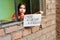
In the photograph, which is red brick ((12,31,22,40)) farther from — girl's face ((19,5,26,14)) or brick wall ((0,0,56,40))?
girl's face ((19,5,26,14))

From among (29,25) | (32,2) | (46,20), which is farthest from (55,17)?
(29,25)

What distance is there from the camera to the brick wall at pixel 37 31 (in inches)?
66.6

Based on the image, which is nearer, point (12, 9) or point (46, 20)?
point (12, 9)

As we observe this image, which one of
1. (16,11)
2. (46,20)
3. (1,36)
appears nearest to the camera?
(1,36)

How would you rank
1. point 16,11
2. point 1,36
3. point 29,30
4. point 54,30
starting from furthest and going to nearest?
point 54,30
point 29,30
point 16,11
point 1,36

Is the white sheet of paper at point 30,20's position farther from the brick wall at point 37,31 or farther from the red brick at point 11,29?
the red brick at point 11,29

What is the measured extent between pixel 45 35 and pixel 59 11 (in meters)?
0.68

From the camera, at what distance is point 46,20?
2.46 meters

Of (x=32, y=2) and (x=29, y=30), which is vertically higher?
(x=32, y=2)

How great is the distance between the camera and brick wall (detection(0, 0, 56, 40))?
169 cm

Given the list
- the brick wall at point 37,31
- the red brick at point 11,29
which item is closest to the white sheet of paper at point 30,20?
the brick wall at point 37,31

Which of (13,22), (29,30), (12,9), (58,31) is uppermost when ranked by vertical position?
(12,9)

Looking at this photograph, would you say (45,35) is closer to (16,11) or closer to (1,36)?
(16,11)

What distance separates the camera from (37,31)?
2.24 m
